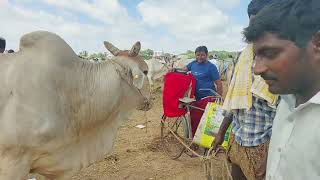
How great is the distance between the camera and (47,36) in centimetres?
368

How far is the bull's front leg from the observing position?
337cm

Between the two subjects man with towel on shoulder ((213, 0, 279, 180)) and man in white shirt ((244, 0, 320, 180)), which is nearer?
man in white shirt ((244, 0, 320, 180))

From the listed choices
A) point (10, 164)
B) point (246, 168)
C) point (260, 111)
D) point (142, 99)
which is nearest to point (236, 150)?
point (246, 168)

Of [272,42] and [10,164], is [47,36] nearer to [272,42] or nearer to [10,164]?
[10,164]

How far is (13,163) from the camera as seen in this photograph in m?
3.39

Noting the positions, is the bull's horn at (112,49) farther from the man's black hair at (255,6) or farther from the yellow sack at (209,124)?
the man's black hair at (255,6)

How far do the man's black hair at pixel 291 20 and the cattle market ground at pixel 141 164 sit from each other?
14.4 ft

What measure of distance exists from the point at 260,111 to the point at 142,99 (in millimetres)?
1875

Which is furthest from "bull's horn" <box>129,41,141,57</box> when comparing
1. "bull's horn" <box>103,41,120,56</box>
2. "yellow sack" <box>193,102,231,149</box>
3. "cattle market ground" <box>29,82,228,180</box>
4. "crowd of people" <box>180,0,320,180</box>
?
"crowd of people" <box>180,0,320,180</box>

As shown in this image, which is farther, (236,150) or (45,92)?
(45,92)

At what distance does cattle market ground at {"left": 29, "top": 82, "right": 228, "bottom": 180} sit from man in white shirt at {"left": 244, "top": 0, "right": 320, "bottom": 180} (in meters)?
4.28

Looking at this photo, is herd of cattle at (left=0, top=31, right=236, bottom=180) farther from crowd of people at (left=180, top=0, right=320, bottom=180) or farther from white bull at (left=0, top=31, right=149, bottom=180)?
crowd of people at (left=180, top=0, right=320, bottom=180)

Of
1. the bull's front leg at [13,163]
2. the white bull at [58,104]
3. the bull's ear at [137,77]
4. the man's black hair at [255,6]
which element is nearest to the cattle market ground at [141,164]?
the white bull at [58,104]

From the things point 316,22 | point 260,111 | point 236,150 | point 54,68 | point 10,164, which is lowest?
point 10,164
